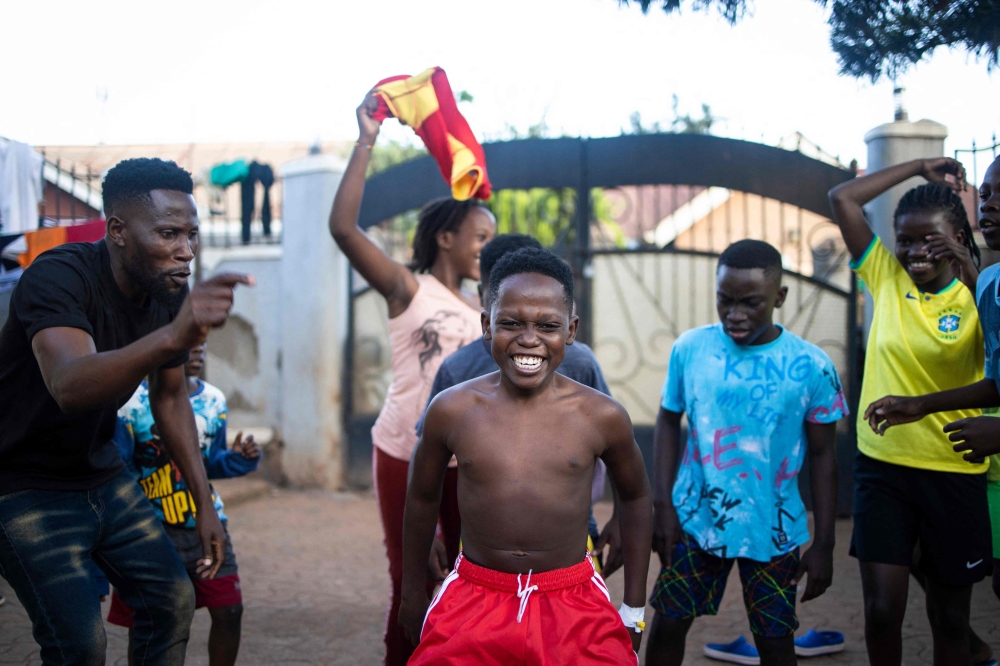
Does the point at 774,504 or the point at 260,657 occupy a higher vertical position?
the point at 774,504

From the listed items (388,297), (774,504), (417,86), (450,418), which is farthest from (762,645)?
(417,86)

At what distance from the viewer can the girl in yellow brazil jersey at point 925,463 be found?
2.86 meters

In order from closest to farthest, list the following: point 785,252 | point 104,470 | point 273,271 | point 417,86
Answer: point 104,470 → point 417,86 → point 785,252 → point 273,271

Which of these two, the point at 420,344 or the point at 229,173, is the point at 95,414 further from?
the point at 229,173

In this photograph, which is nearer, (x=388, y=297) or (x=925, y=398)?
(x=925, y=398)

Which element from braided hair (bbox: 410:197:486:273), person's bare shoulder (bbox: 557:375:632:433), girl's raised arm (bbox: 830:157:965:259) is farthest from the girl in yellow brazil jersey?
braided hair (bbox: 410:197:486:273)

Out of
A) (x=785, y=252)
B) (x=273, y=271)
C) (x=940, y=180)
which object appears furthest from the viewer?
(x=273, y=271)

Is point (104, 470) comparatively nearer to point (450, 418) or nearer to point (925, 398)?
point (450, 418)

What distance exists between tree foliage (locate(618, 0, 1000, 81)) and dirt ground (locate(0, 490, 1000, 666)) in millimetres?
2486

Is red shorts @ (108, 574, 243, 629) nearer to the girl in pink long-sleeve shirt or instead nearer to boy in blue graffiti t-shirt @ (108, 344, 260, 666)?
boy in blue graffiti t-shirt @ (108, 344, 260, 666)

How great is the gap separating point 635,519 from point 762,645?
0.81 metres

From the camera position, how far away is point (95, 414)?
2.37 metres

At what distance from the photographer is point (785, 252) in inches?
265

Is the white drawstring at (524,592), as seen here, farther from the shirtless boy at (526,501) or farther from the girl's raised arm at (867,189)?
the girl's raised arm at (867,189)
